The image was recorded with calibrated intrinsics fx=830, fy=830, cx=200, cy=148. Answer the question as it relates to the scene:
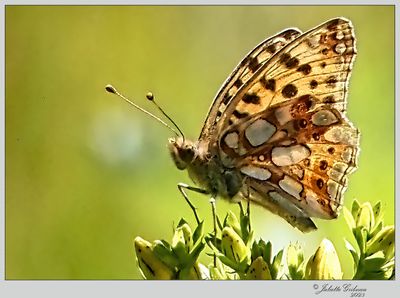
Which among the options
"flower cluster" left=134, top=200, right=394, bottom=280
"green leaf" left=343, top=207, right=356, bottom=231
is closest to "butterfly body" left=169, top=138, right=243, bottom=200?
"flower cluster" left=134, top=200, right=394, bottom=280

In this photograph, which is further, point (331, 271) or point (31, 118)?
point (31, 118)

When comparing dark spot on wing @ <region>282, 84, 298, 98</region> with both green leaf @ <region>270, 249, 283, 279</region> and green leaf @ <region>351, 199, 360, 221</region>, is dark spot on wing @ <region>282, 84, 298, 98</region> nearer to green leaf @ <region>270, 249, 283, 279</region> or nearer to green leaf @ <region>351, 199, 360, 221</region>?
green leaf @ <region>351, 199, 360, 221</region>

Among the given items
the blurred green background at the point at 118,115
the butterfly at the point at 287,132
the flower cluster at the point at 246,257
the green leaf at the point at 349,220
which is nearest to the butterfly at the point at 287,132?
the butterfly at the point at 287,132

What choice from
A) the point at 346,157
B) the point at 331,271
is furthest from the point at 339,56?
the point at 331,271

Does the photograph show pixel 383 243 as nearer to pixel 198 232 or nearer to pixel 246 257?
pixel 246 257

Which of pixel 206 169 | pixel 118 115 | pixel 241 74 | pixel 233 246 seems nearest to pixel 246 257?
pixel 233 246

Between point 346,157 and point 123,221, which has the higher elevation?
point 346,157

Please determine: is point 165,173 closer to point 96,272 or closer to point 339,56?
point 96,272
